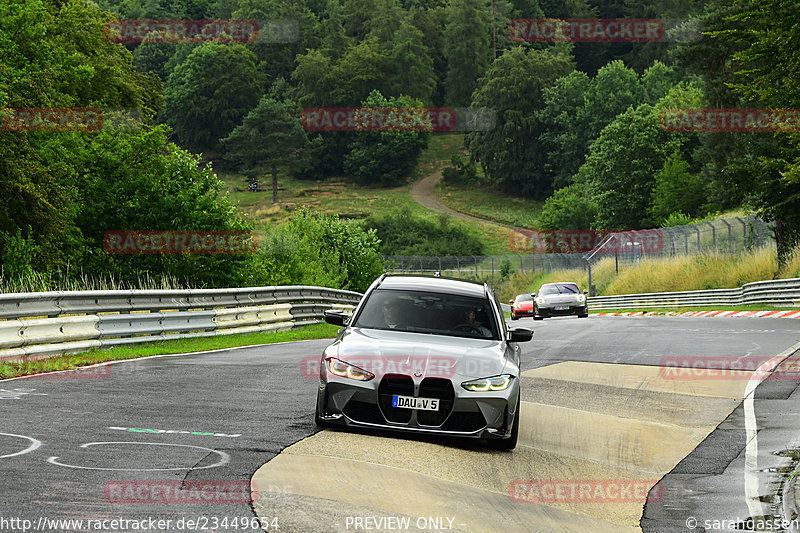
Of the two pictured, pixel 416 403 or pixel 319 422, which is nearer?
pixel 416 403

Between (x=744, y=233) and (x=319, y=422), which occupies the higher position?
(x=319, y=422)

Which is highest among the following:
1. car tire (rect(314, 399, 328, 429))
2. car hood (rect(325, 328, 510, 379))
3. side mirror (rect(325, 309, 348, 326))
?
side mirror (rect(325, 309, 348, 326))

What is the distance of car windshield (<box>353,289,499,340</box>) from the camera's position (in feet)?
33.2

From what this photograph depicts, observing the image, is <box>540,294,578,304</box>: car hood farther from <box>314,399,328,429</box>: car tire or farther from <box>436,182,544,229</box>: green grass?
<box>436,182,544,229</box>: green grass

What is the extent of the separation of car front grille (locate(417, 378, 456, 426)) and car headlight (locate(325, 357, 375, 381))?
48cm

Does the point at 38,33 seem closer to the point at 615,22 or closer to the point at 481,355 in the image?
the point at 481,355

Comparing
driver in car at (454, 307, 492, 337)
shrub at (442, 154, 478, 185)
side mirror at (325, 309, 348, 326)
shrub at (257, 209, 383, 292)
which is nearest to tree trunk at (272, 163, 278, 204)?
shrub at (442, 154, 478, 185)

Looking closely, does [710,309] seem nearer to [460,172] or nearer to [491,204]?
[491,204]

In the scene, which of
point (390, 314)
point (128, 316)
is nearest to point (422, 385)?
point (390, 314)

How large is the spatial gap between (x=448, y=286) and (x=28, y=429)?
4.29m

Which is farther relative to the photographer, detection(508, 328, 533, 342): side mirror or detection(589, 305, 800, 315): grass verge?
detection(589, 305, 800, 315): grass verge

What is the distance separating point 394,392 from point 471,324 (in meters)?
1.66

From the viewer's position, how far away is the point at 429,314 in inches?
408

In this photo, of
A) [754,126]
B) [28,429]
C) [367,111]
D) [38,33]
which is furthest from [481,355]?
[367,111]
